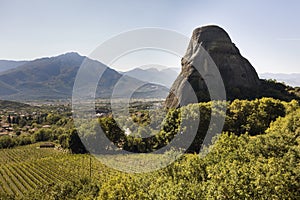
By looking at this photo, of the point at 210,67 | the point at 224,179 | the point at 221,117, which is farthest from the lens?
the point at 210,67

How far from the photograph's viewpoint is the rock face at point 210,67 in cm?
4734

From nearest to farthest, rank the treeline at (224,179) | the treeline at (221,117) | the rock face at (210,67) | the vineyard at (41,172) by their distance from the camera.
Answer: the treeline at (224,179), the treeline at (221,117), the vineyard at (41,172), the rock face at (210,67)

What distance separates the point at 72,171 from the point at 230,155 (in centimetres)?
3071

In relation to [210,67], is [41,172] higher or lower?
lower

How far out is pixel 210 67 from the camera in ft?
162

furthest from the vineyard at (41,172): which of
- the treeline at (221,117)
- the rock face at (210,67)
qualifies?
the rock face at (210,67)

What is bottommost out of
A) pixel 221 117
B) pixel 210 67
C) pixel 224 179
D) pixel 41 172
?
pixel 41 172

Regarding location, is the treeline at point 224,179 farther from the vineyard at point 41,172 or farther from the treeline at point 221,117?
the vineyard at point 41,172

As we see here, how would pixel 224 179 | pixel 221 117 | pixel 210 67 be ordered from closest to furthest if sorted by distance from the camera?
pixel 224 179, pixel 221 117, pixel 210 67

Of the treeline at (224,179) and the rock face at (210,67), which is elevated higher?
the rock face at (210,67)

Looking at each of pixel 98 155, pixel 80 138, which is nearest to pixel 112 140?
pixel 98 155

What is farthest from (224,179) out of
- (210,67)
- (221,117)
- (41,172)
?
(210,67)

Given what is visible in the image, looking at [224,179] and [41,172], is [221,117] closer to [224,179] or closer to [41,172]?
[224,179]

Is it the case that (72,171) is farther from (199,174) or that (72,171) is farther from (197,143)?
(199,174)
